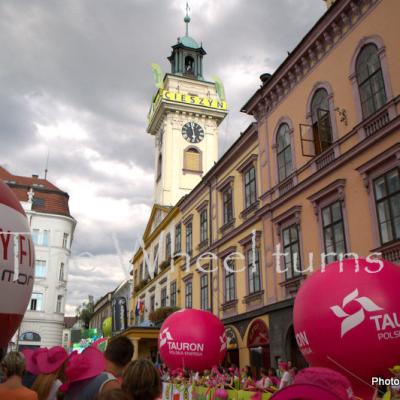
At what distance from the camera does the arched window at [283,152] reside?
17392mm

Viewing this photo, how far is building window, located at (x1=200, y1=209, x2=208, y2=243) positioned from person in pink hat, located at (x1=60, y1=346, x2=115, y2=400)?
20.5 metres

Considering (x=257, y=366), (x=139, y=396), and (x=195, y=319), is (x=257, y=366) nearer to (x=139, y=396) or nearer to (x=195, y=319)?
(x=195, y=319)

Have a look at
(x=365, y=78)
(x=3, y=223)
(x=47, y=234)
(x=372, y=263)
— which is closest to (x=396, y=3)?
(x=365, y=78)

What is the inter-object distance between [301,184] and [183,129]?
25424 mm

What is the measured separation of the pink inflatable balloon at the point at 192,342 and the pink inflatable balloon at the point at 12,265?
346 inches

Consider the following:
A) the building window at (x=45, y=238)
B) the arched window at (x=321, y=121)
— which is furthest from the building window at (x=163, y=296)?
the building window at (x=45, y=238)

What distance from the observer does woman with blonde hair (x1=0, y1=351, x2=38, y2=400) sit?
3.82 meters

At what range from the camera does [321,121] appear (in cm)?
1548

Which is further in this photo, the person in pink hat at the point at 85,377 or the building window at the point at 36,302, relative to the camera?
the building window at the point at 36,302

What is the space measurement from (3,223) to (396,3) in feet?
41.2

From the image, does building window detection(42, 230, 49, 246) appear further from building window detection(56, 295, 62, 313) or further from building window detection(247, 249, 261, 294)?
building window detection(247, 249, 261, 294)

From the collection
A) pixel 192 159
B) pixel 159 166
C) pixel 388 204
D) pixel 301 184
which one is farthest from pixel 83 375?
pixel 159 166

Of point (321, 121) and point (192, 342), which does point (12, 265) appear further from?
point (321, 121)

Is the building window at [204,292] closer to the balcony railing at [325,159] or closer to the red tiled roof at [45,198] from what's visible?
the balcony railing at [325,159]
